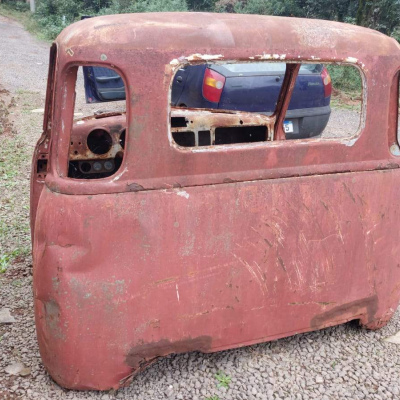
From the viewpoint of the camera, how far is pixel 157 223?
2137 mm

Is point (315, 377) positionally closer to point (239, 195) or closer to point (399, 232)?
point (399, 232)

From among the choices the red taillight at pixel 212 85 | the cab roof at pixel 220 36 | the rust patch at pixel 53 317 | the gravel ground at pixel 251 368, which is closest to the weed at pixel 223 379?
the gravel ground at pixel 251 368

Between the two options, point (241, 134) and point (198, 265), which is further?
point (241, 134)

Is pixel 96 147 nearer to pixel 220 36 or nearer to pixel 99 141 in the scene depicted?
pixel 99 141

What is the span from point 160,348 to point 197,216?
68 cm

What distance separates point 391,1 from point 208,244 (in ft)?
50.8

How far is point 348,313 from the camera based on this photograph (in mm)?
2684

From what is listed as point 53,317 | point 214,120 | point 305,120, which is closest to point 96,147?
point 214,120

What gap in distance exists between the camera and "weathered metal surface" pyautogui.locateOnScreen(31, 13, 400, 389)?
206 centimetres

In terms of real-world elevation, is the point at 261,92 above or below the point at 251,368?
A: above

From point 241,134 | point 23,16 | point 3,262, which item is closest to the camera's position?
point 241,134

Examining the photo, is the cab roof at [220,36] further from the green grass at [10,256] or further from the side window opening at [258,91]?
the side window opening at [258,91]

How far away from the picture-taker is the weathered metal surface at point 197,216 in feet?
6.75

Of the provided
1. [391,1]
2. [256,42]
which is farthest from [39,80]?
[256,42]
